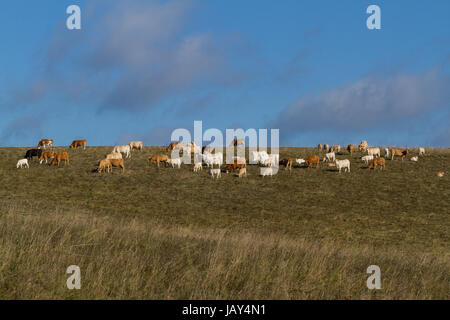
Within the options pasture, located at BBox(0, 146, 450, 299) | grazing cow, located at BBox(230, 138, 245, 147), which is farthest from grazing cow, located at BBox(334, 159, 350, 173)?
grazing cow, located at BBox(230, 138, 245, 147)

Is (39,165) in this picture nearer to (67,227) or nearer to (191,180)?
(191,180)

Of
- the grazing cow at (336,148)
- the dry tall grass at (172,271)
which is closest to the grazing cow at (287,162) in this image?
the grazing cow at (336,148)

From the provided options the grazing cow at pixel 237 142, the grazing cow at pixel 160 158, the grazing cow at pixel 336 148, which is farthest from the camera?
the grazing cow at pixel 237 142

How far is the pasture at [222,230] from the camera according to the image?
832cm

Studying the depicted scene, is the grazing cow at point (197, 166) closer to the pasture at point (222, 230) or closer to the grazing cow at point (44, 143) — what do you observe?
A: the pasture at point (222, 230)

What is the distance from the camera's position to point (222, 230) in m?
17.0

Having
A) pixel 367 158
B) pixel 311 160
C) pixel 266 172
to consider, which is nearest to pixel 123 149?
pixel 266 172

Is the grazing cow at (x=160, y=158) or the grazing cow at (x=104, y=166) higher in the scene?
the grazing cow at (x=160, y=158)

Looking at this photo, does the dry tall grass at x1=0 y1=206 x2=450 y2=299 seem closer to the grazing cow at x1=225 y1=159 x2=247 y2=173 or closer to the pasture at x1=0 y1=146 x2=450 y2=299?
the pasture at x1=0 y1=146 x2=450 y2=299

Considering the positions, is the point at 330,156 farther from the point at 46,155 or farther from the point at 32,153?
the point at 32,153

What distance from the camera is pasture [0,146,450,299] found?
8320 millimetres

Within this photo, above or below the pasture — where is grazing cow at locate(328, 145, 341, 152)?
above

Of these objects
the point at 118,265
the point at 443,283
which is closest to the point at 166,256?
the point at 118,265

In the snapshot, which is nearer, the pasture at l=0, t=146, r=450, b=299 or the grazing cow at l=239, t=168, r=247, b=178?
the pasture at l=0, t=146, r=450, b=299
